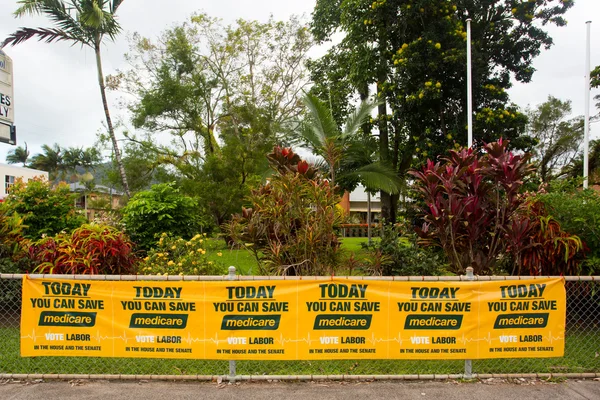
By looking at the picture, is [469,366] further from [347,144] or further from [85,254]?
[347,144]

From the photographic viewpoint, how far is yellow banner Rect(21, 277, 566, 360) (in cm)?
440

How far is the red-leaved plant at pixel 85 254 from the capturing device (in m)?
6.17

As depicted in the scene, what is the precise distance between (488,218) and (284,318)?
161 inches

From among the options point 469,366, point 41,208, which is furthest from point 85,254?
point 469,366

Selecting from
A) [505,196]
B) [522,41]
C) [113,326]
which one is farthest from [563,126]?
[113,326]

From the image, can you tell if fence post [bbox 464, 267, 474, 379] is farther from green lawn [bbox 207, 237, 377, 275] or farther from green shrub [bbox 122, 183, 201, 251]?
green shrub [bbox 122, 183, 201, 251]

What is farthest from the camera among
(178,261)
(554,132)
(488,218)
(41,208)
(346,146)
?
(554,132)

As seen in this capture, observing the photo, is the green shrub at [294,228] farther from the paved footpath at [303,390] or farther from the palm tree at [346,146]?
the paved footpath at [303,390]

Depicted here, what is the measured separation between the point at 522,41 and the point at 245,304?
1509cm

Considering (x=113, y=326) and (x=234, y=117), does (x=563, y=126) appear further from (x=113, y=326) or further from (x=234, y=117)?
(x=113, y=326)

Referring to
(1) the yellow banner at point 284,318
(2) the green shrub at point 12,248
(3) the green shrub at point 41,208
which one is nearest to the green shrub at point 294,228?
(1) the yellow banner at point 284,318

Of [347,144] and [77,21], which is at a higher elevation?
[77,21]

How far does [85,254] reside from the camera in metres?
6.29

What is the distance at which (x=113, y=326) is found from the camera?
443cm
